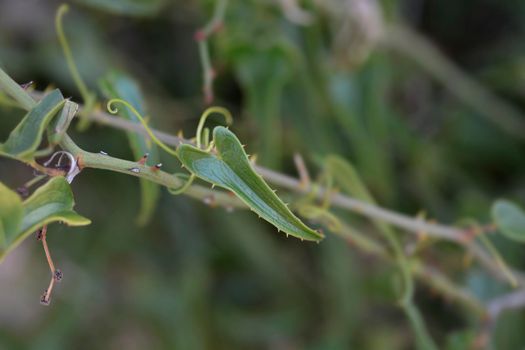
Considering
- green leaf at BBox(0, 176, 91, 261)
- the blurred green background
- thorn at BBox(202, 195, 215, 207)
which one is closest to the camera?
green leaf at BBox(0, 176, 91, 261)

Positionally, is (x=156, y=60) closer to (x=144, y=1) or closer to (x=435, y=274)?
(x=144, y=1)

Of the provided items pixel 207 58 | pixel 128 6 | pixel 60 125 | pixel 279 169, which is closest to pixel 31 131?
pixel 60 125

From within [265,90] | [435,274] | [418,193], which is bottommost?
[435,274]

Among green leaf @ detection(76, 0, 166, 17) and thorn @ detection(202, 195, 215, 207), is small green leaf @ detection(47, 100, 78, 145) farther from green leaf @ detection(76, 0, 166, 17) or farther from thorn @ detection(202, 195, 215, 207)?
green leaf @ detection(76, 0, 166, 17)

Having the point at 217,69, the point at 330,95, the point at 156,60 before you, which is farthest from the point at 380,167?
the point at 156,60

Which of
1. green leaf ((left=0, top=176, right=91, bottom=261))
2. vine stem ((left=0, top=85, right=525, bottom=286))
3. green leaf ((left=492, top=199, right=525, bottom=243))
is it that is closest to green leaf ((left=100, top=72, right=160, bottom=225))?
vine stem ((left=0, top=85, right=525, bottom=286))

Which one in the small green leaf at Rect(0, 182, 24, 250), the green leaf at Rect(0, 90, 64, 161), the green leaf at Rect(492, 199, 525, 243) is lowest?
the small green leaf at Rect(0, 182, 24, 250)
